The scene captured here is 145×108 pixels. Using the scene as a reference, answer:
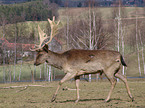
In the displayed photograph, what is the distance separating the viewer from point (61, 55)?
14164 millimetres

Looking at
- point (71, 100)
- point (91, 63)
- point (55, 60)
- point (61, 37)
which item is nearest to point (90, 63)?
point (91, 63)

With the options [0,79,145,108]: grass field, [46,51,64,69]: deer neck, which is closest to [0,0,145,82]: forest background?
[0,79,145,108]: grass field

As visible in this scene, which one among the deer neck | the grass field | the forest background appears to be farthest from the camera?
the forest background

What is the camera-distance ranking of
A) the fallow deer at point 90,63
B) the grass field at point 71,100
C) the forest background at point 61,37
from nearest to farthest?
the grass field at point 71,100, the fallow deer at point 90,63, the forest background at point 61,37

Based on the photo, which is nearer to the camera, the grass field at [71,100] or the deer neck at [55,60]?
the grass field at [71,100]

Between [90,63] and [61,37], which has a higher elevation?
[90,63]

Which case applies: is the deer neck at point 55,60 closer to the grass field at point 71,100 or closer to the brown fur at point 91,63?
the brown fur at point 91,63

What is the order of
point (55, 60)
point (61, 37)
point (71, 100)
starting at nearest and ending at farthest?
1. point (55, 60)
2. point (71, 100)
3. point (61, 37)

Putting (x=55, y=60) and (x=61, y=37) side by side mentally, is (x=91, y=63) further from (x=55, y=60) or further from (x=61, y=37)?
(x=61, y=37)

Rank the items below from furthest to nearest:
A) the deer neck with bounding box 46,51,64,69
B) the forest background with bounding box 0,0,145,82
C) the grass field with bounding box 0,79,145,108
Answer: the forest background with bounding box 0,0,145,82
the deer neck with bounding box 46,51,64,69
the grass field with bounding box 0,79,145,108

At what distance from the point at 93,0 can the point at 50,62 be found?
4728 cm

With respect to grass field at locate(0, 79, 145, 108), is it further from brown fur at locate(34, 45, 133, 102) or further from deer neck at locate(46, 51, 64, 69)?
deer neck at locate(46, 51, 64, 69)

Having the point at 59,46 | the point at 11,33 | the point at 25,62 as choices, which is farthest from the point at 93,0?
the point at 25,62

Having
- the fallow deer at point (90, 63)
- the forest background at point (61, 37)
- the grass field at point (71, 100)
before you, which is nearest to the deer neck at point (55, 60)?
the fallow deer at point (90, 63)
